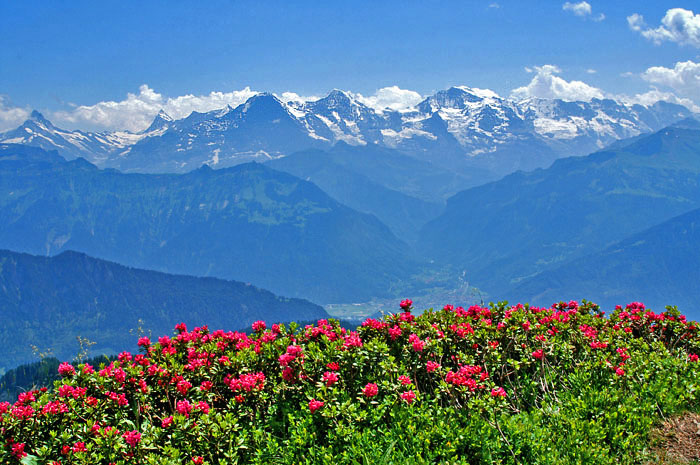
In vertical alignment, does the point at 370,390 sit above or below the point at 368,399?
above

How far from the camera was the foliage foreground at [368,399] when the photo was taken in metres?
5.33

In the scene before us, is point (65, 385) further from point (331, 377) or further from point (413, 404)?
point (413, 404)

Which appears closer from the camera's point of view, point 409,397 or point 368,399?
point 409,397

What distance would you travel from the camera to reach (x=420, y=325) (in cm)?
780

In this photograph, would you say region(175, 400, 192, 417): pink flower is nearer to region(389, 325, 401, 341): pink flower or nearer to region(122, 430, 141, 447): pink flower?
region(122, 430, 141, 447): pink flower

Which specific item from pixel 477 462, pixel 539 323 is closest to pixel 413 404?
pixel 477 462

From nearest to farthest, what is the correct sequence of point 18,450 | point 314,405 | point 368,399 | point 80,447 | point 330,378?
point 80,447, point 18,450, point 314,405, point 330,378, point 368,399

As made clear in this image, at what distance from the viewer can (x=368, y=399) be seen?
238 inches

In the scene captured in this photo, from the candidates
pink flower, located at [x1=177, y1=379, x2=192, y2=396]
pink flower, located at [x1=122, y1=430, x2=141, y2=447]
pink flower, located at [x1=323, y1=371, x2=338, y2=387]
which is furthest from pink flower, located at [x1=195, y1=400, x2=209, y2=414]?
pink flower, located at [x1=323, y1=371, x2=338, y2=387]

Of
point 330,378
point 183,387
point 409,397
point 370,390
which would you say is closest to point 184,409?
point 183,387

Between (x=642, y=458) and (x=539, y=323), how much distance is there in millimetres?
2963

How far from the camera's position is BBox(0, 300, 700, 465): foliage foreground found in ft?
17.5

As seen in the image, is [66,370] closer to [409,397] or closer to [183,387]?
[183,387]

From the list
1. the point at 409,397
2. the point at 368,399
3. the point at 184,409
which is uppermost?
the point at 184,409
